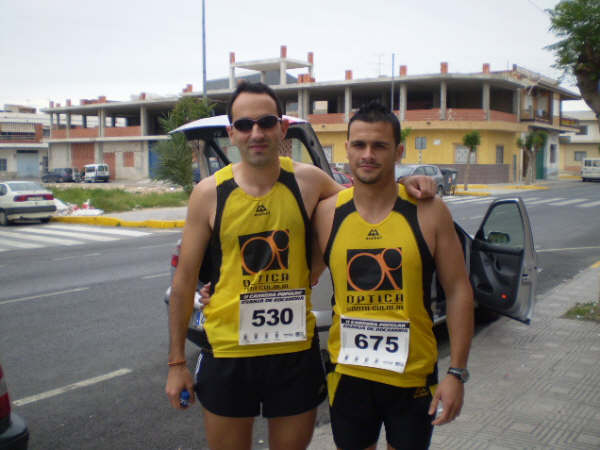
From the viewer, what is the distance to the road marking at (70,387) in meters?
4.43

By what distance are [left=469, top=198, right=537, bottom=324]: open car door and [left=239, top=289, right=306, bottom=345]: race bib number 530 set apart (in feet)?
8.68

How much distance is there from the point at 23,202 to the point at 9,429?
17729 mm

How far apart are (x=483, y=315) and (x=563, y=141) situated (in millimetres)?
62606

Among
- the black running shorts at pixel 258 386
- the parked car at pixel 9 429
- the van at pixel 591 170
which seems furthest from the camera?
the van at pixel 591 170

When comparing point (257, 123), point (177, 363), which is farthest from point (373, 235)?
point (177, 363)

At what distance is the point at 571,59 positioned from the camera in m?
6.97

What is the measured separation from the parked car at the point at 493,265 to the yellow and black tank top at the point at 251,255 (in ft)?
6.10

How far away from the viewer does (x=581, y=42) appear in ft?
22.5

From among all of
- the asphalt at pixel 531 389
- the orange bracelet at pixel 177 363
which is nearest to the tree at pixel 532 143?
the asphalt at pixel 531 389

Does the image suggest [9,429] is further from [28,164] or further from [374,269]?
[28,164]

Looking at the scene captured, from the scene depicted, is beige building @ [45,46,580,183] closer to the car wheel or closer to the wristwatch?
the car wheel

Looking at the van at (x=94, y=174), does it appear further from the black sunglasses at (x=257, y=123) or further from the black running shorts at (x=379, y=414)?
the black running shorts at (x=379, y=414)

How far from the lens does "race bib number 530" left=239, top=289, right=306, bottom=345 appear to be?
2.35m

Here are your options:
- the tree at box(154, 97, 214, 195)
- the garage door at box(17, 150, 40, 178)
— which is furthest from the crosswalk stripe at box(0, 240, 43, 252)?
the garage door at box(17, 150, 40, 178)
